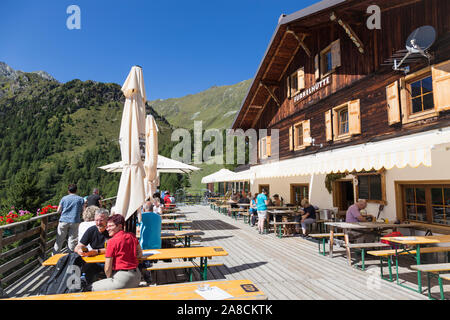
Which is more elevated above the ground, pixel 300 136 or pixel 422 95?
pixel 300 136

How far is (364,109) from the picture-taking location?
897 centimetres

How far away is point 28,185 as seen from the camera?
2267 centimetres

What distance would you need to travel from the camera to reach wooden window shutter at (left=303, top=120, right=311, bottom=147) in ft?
39.4

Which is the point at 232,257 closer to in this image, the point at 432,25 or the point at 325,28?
the point at 432,25

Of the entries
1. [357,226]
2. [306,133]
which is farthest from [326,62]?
[357,226]

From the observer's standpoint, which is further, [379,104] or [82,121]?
[82,121]

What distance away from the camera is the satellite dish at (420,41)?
665 cm

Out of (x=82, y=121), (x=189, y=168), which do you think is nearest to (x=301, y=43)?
(x=189, y=168)

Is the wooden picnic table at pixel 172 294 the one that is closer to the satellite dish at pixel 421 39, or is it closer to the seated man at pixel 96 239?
the seated man at pixel 96 239

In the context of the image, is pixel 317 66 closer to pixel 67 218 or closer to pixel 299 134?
pixel 299 134

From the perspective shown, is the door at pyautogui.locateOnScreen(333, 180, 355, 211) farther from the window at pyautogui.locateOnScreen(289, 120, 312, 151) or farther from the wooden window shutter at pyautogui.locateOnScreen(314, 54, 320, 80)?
the wooden window shutter at pyautogui.locateOnScreen(314, 54, 320, 80)

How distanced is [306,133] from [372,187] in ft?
14.3
